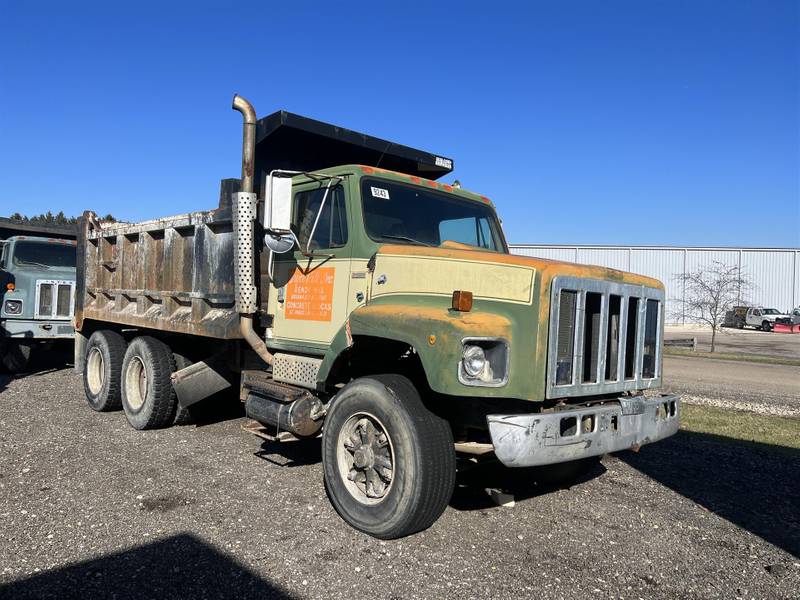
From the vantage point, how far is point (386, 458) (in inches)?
164

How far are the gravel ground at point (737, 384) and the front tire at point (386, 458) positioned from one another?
746 centimetres

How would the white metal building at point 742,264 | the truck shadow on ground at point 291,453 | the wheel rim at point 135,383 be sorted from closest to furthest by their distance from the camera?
the truck shadow on ground at point 291,453
the wheel rim at point 135,383
the white metal building at point 742,264

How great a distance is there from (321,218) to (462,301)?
175 cm

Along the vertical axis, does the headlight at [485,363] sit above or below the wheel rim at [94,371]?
above

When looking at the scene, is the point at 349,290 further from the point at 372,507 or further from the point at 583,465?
the point at 583,465

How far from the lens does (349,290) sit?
4805 mm

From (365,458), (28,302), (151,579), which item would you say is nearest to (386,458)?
(365,458)

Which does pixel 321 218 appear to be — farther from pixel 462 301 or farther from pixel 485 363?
pixel 485 363

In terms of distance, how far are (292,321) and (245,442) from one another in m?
1.82

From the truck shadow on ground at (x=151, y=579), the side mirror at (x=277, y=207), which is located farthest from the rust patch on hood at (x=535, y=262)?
the truck shadow on ground at (x=151, y=579)

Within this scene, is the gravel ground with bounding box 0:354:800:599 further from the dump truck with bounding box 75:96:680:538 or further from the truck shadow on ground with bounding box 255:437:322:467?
the dump truck with bounding box 75:96:680:538

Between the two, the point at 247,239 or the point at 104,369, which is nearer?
the point at 247,239

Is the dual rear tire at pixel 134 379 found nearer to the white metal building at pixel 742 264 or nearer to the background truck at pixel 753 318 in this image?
the background truck at pixel 753 318

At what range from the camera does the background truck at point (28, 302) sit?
10977 mm
